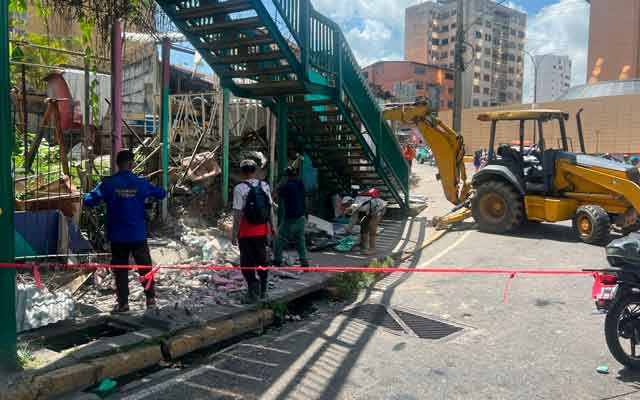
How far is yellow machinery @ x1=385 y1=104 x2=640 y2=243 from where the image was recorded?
30.3 ft

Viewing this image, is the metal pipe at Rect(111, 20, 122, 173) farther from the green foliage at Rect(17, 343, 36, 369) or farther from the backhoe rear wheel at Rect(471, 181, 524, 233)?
the backhoe rear wheel at Rect(471, 181, 524, 233)

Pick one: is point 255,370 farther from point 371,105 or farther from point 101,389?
point 371,105

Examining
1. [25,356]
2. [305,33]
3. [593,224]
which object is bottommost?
[25,356]

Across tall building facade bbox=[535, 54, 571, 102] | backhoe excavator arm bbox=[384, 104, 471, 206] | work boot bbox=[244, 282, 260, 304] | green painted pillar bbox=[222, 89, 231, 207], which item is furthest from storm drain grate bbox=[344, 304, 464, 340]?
tall building facade bbox=[535, 54, 571, 102]

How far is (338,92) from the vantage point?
28.4 feet

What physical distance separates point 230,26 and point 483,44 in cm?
8882

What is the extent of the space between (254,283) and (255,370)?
5.20ft

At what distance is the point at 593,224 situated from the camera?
29.9 ft

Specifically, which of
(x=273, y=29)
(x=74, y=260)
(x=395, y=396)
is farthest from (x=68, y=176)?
(x=395, y=396)

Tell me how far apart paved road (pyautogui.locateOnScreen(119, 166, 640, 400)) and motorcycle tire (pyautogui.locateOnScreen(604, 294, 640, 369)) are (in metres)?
0.12

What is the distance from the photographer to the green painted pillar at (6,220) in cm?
371

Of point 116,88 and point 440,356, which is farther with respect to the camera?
point 116,88

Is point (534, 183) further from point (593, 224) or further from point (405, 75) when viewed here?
point (405, 75)

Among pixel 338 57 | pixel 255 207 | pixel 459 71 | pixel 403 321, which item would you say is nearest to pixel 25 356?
pixel 255 207
